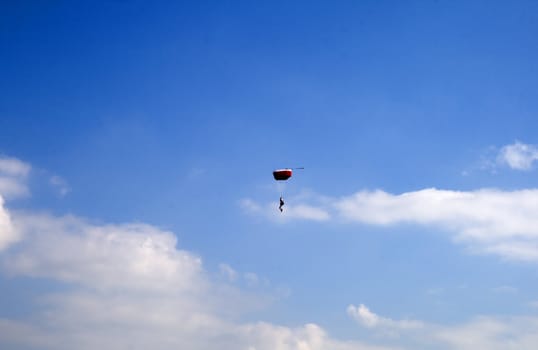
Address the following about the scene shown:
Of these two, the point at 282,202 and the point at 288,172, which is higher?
the point at 288,172

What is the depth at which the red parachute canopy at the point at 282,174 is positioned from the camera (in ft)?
28.8

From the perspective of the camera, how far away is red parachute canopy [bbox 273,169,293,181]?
8781 millimetres

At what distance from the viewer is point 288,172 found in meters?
8.83

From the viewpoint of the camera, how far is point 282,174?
912 cm

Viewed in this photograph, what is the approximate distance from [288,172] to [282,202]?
959 cm

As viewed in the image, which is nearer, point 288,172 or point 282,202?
point 288,172

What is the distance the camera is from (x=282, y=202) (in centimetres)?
1425
